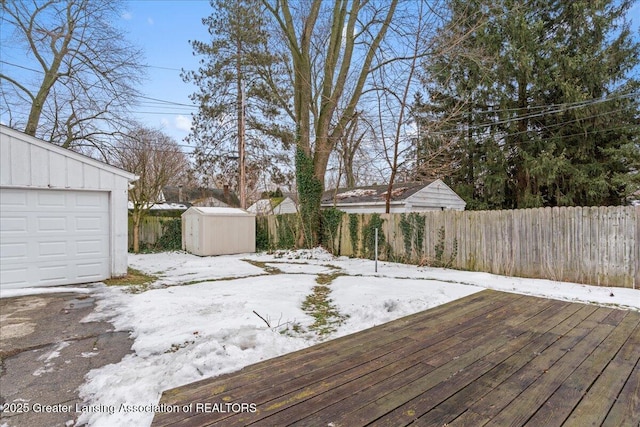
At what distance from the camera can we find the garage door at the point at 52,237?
5.68 m

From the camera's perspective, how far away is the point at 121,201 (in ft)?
22.2

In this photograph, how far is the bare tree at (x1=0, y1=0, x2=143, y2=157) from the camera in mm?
10961

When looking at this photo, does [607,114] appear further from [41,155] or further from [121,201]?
[41,155]

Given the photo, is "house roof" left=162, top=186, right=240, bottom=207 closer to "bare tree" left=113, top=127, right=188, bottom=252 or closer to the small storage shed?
"bare tree" left=113, top=127, right=188, bottom=252

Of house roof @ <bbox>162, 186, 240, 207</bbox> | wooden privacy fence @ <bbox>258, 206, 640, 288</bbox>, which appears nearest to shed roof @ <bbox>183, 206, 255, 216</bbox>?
wooden privacy fence @ <bbox>258, 206, 640, 288</bbox>

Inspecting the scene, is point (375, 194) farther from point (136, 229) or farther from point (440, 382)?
point (440, 382)

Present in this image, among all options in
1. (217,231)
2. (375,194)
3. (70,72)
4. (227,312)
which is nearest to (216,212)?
(217,231)

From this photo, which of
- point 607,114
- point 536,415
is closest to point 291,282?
point 536,415

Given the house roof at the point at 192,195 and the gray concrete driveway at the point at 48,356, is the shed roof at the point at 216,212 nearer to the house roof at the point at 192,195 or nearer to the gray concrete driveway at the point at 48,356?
the gray concrete driveway at the point at 48,356

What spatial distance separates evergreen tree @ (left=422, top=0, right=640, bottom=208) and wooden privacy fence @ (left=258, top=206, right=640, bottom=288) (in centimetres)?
481

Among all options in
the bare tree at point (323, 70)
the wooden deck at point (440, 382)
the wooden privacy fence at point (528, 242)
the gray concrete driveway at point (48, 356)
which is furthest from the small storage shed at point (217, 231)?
the wooden deck at point (440, 382)

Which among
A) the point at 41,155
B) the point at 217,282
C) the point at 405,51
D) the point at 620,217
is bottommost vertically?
the point at 217,282

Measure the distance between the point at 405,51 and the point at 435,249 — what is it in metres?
5.70

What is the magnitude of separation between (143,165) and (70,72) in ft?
12.3
